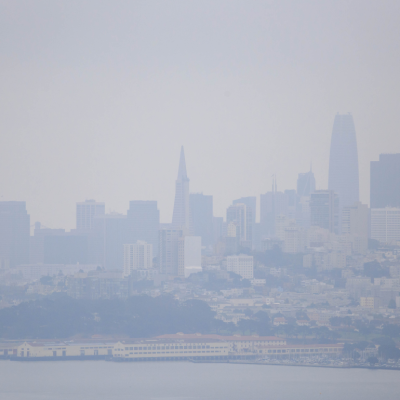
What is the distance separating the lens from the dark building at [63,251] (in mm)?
35438

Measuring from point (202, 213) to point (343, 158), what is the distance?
20.8ft

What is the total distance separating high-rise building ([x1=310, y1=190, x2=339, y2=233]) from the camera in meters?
33.4

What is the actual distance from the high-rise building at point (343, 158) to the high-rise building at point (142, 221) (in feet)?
22.2

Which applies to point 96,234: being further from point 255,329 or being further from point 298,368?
point 298,368

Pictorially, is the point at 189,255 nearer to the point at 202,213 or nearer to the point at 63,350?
the point at 202,213

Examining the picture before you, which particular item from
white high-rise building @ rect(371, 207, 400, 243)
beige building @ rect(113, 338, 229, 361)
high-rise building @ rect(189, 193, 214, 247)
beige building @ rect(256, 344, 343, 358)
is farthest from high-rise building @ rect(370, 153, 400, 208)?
beige building @ rect(113, 338, 229, 361)

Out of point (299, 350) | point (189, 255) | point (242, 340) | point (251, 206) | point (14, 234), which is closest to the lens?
point (299, 350)

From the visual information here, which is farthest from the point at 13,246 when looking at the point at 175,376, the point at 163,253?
the point at 175,376

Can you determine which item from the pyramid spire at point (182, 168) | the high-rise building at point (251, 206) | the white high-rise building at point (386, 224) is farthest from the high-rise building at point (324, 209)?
the pyramid spire at point (182, 168)

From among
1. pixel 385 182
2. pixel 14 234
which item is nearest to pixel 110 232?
pixel 14 234

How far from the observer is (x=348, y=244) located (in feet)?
102

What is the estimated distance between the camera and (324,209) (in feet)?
111

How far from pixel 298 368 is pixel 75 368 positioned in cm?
304

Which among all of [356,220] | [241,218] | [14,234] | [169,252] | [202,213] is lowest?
[169,252]
